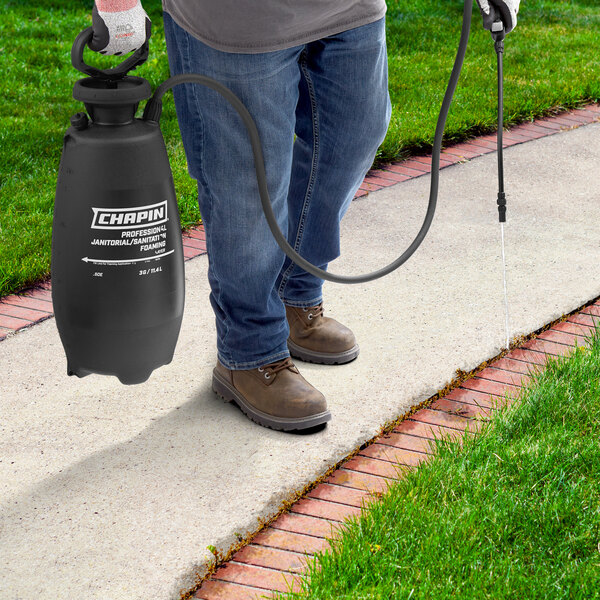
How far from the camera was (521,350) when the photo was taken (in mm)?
3184

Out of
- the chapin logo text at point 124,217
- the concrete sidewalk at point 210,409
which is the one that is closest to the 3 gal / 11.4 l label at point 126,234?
the chapin logo text at point 124,217

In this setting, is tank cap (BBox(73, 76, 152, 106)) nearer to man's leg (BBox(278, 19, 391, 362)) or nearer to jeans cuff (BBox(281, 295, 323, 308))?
man's leg (BBox(278, 19, 391, 362))

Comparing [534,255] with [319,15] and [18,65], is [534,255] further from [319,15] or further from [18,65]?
[18,65]

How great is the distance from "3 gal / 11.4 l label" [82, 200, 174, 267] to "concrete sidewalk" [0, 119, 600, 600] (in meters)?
0.59

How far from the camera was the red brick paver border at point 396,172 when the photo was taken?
3.32 m

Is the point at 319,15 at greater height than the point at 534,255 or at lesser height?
greater

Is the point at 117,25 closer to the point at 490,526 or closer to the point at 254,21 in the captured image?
the point at 254,21

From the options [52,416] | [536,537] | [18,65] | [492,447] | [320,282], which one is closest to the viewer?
[536,537]

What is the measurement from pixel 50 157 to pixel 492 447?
120 inches

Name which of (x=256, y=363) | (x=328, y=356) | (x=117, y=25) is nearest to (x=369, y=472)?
(x=256, y=363)

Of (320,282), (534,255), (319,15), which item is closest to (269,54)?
(319,15)

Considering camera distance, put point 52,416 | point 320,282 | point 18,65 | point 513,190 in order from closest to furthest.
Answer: point 52,416 → point 320,282 → point 513,190 → point 18,65

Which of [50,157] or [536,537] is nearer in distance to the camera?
[536,537]

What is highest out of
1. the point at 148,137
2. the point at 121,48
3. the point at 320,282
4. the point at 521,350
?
the point at 121,48
